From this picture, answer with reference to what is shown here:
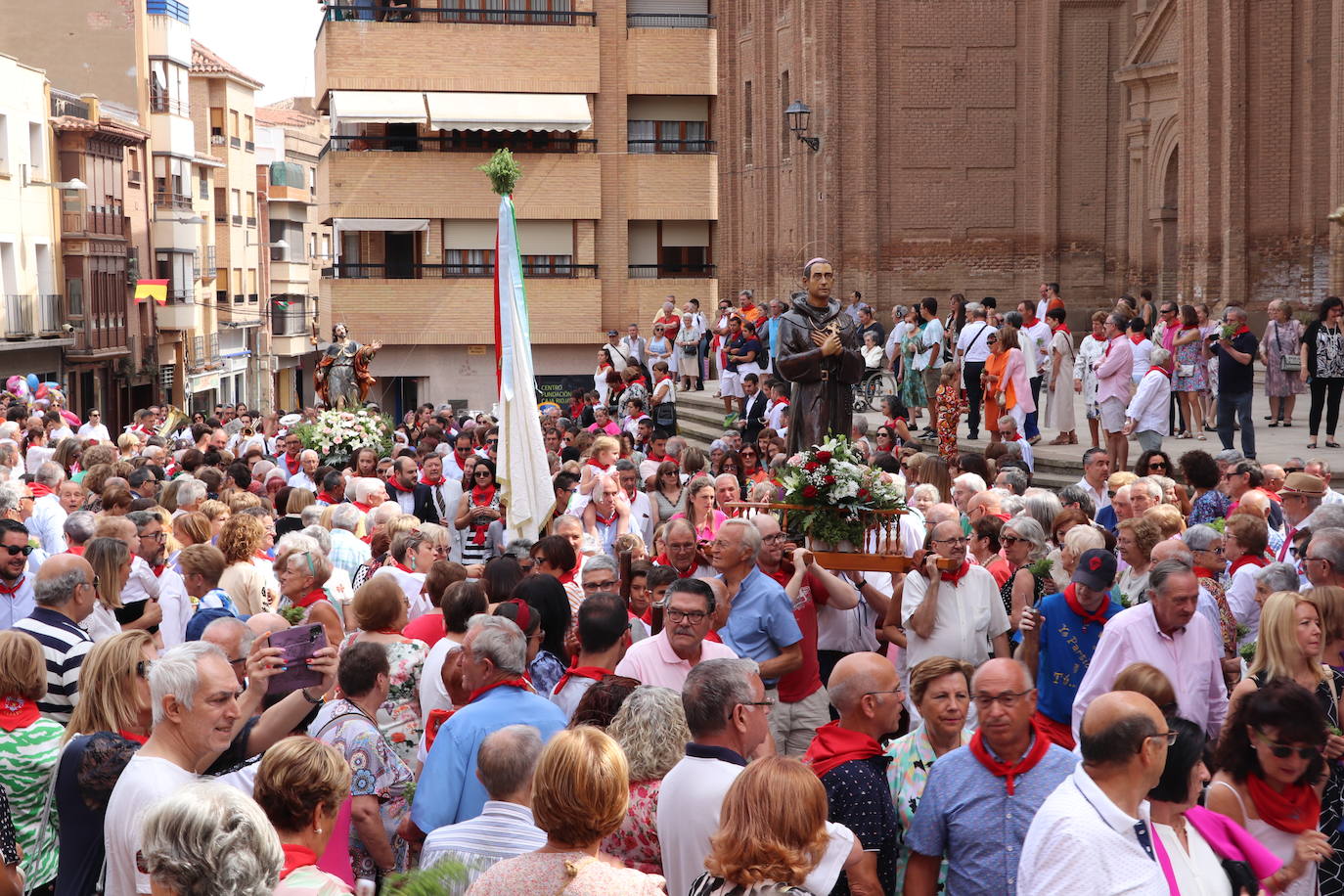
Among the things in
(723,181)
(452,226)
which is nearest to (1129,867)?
(723,181)

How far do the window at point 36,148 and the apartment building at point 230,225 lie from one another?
16579 millimetres

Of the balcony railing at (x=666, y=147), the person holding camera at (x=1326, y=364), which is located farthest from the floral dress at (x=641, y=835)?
the balcony railing at (x=666, y=147)

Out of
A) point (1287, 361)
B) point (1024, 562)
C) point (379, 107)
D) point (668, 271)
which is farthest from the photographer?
point (668, 271)

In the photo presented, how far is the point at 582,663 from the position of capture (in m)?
7.08

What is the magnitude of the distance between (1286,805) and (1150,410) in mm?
10749

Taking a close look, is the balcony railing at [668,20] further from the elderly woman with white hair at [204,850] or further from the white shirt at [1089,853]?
the elderly woman with white hair at [204,850]

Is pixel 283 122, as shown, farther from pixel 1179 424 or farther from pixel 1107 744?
pixel 1107 744

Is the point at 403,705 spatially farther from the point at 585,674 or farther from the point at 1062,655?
the point at 1062,655

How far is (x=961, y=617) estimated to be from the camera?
787 centimetres

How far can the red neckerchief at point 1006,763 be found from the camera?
5.45 metres

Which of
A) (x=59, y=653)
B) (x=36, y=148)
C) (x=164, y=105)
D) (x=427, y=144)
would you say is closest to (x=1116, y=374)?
(x=59, y=653)

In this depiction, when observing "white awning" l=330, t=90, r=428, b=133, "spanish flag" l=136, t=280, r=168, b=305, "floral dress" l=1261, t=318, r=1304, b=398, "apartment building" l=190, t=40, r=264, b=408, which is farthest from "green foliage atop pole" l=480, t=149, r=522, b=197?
"apartment building" l=190, t=40, r=264, b=408

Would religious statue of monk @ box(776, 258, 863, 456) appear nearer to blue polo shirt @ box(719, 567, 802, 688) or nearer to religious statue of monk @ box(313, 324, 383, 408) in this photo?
blue polo shirt @ box(719, 567, 802, 688)

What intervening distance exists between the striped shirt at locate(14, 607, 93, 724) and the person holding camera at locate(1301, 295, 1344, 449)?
541 inches
